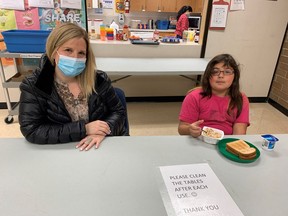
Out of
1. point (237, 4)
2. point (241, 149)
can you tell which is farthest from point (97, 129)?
point (237, 4)

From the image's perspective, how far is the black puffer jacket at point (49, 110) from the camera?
3.56 ft

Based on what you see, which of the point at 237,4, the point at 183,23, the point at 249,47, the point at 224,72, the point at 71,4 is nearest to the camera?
the point at 224,72

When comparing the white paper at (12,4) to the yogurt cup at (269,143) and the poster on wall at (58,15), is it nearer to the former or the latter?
the poster on wall at (58,15)

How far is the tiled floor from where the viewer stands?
2729 millimetres

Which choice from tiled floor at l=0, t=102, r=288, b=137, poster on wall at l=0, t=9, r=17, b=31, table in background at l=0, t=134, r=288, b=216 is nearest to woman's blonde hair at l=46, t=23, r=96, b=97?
table in background at l=0, t=134, r=288, b=216

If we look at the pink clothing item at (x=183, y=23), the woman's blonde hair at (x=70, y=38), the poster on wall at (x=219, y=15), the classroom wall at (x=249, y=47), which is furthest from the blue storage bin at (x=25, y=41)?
the pink clothing item at (x=183, y=23)

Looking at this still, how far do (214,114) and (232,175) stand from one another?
1.87 feet

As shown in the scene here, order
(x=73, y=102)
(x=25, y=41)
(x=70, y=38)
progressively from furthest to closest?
(x=25, y=41), (x=73, y=102), (x=70, y=38)

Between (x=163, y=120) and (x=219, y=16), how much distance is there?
158 centimetres

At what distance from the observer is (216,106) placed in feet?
4.72

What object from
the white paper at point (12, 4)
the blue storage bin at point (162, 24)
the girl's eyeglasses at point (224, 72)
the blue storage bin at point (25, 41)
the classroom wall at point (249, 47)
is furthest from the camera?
the blue storage bin at point (162, 24)

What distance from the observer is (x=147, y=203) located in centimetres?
78

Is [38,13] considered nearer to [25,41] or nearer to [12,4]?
[12,4]

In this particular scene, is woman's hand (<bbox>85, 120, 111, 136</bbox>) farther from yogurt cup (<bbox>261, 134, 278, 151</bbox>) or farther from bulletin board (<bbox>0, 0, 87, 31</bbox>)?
bulletin board (<bbox>0, 0, 87, 31</bbox>)
